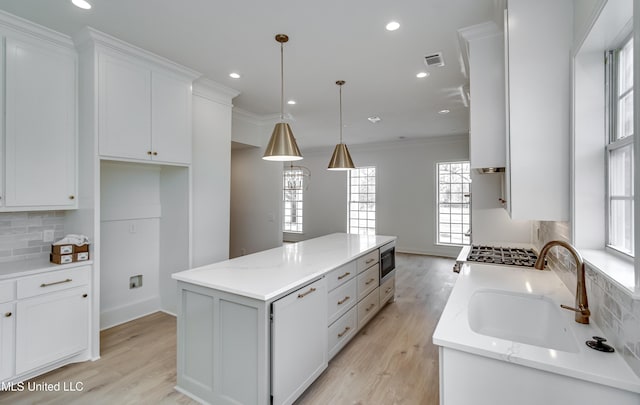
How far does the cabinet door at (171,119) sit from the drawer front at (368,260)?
84.8 inches

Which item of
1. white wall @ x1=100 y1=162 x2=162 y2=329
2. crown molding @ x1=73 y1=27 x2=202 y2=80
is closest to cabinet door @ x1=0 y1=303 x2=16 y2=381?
white wall @ x1=100 y1=162 x2=162 y2=329

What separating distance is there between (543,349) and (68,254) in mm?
3195

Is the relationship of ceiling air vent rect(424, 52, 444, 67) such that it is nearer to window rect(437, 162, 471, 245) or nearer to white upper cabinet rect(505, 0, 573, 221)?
white upper cabinet rect(505, 0, 573, 221)

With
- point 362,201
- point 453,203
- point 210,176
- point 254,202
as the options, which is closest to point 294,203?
point 362,201

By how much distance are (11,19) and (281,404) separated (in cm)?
336

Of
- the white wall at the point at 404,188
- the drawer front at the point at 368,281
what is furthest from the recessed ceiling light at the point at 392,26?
the white wall at the point at 404,188

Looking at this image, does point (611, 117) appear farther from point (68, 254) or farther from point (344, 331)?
point (68, 254)

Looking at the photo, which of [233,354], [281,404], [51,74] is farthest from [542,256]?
[51,74]

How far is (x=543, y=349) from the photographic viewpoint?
3.68ft

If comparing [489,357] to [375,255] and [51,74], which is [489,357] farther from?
[51,74]

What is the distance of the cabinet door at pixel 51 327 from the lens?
2.21 metres

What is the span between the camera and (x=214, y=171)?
146 inches

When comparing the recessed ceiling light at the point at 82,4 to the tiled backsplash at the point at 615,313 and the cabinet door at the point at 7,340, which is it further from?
the tiled backsplash at the point at 615,313

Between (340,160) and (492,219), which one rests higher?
(340,160)
